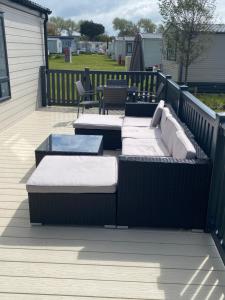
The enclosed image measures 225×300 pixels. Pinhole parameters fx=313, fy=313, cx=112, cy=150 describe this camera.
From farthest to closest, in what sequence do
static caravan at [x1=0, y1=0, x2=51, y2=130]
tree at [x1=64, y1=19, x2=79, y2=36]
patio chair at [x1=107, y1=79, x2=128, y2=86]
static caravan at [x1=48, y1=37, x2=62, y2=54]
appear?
tree at [x1=64, y1=19, x2=79, y2=36], static caravan at [x1=48, y1=37, x2=62, y2=54], patio chair at [x1=107, y1=79, x2=128, y2=86], static caravan at [x1=0, y1=0, x2=51, y2=130]

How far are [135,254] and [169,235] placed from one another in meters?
0.41

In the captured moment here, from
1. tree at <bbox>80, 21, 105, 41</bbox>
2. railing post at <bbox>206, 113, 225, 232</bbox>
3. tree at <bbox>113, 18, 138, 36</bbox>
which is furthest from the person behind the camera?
tree at <bbox>80, 21, 105, 41</bbox>

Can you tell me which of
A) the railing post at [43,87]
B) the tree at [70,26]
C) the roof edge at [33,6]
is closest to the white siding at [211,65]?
the roof edge at [33,6]

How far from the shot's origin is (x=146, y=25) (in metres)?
52.7

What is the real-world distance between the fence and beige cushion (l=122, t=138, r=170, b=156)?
396cm

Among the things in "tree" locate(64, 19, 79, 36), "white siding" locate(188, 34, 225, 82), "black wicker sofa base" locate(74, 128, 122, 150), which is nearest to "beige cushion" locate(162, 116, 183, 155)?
"black wicker sofa base" locate(74, 128, 122, 150)

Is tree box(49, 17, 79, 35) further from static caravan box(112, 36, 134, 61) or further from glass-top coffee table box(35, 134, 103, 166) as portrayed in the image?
glass-top coffee table box(35, 134, 103, 166)

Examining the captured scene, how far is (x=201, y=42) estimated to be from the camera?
13445 millimetres

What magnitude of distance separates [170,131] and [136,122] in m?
1.41

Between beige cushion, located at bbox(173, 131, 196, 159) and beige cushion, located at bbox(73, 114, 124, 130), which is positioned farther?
beige cushion, located at bbox(73, 114, 124, 130)

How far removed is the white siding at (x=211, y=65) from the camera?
14086mm

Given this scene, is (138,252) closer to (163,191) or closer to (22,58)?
(163,191)

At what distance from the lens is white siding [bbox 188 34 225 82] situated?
555 inches

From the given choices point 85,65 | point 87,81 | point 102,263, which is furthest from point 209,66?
point 85,65
